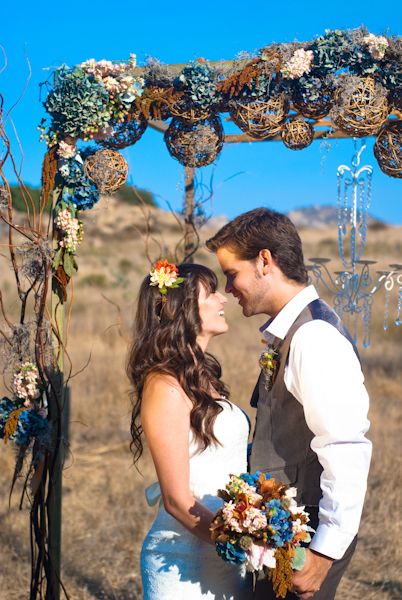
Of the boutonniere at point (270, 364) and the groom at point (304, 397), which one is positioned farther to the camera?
the boutonniere at point (270, 364)

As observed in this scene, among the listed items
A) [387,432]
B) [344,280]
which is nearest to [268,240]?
[344,280]

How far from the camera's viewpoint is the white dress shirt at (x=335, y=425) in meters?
2.30

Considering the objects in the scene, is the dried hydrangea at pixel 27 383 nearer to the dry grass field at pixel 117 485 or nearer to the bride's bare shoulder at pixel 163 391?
the dry grass field at pixel 117 485

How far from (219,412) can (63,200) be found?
51.5 inches

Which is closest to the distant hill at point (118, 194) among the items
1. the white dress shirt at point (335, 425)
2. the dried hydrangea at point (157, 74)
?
the dried hydrangea at point (157, 74)

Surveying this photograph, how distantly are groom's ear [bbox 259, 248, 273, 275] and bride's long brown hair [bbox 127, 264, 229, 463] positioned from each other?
291 millimetres

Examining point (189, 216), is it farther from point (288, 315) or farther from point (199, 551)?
point (199, 551)

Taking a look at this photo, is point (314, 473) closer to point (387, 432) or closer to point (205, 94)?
point (205, 94)

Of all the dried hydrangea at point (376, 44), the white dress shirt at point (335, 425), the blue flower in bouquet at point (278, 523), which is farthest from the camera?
the dried hydrangea at point (376, 44)

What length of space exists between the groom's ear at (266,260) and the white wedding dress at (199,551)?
57 centimetres

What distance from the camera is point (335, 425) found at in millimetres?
2311

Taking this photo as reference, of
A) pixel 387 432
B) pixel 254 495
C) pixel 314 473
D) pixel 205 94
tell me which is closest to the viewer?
pixel 254 495

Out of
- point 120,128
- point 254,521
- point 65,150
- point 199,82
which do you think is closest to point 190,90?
point 199,82

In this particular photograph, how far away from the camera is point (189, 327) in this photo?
9.04ft
